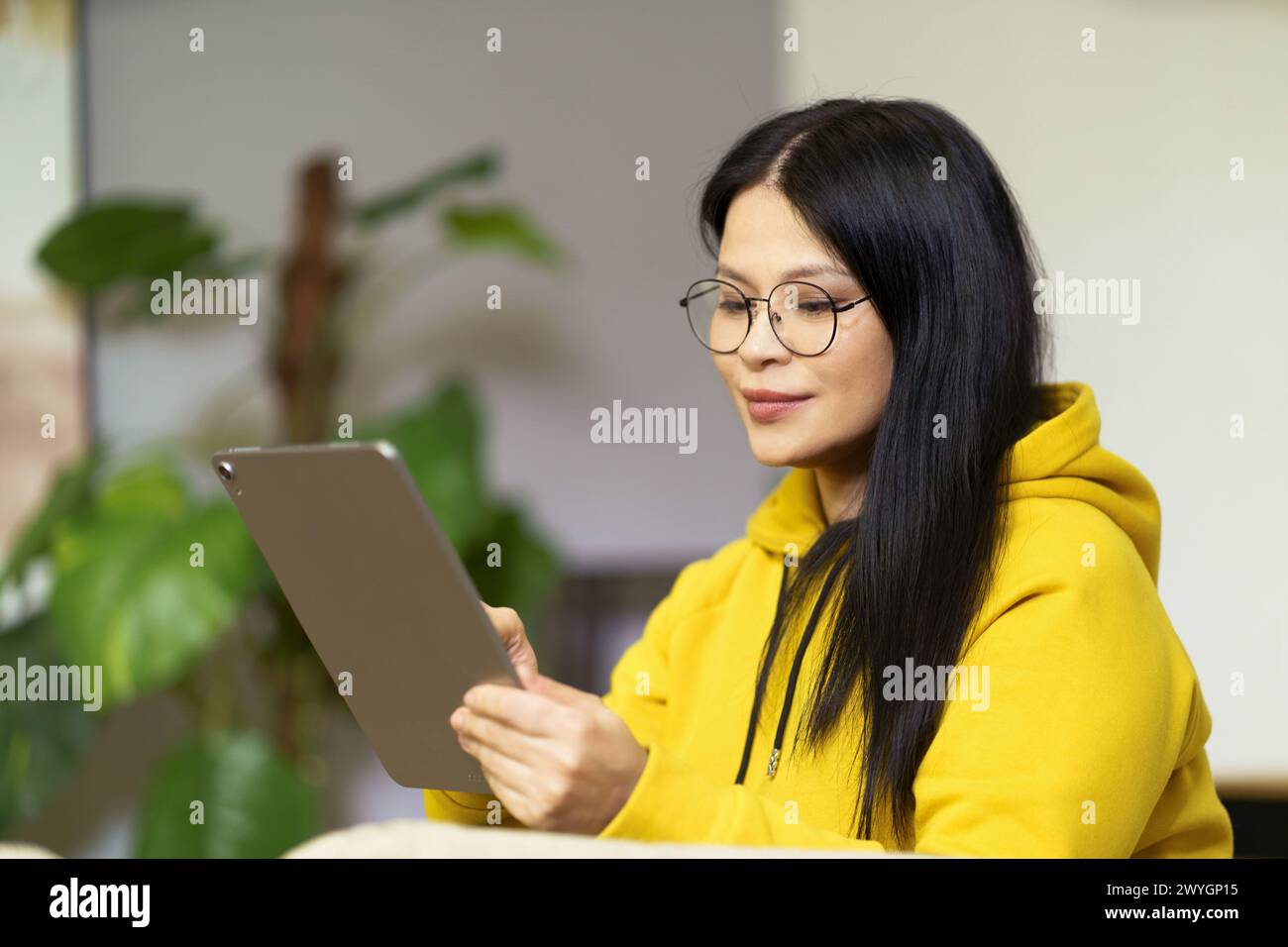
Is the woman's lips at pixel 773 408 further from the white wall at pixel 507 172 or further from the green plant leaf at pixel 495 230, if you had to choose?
the white wall at pixel 507 172

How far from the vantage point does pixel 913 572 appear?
3.17 ft

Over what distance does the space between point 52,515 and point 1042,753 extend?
181cm

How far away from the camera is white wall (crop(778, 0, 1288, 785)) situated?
1.79 meters

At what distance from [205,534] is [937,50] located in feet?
4.45

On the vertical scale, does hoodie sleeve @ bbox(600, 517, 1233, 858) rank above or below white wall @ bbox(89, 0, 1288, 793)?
below

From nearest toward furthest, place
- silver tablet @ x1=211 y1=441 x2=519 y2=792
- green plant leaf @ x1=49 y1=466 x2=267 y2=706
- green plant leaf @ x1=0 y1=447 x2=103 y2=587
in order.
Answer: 1. silver tablet @ x1=211 y1=441 x2=519 y2=792
2. green plant leaf @ x1=49 y1=466 x2=267 y2=706
3. green plant leaf @ x1=0 y1=447 x2=103 y2=587

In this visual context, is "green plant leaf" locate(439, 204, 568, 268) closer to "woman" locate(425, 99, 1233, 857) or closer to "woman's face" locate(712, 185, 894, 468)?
"woman" locate(425, 99, 1233, 857)

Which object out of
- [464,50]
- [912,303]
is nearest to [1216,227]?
[912,303]

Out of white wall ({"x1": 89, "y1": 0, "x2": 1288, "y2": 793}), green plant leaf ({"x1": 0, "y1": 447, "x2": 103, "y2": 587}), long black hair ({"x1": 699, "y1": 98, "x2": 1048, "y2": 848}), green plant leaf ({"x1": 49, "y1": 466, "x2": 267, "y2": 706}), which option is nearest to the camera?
long black hair ({"x1": 699, "y1": 98, "x2": 1048, "y2": 848})

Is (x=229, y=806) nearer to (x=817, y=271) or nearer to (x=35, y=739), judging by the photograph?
(x=35, y=739)

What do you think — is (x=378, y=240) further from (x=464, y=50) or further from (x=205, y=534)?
(x=205, y=534)

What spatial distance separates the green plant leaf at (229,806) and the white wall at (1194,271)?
1366 mm

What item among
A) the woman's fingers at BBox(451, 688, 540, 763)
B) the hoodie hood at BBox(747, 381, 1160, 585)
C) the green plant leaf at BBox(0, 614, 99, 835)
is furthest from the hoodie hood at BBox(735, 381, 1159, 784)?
the green plant leaf at BBox(0, 614, 99, 835)

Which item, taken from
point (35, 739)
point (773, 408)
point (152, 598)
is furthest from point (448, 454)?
point (773, 408)
